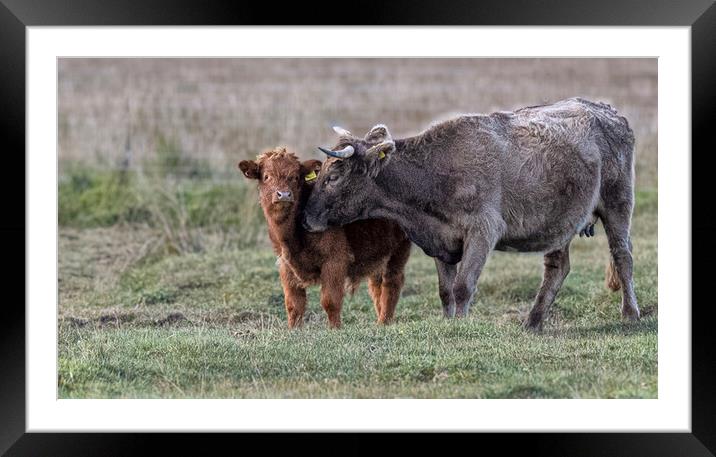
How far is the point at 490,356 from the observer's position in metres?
10.9

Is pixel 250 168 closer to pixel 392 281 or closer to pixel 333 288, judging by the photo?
pixel 333 288

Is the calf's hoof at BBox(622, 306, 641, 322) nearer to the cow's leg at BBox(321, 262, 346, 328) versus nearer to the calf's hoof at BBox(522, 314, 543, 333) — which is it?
the calf's hoof at BBox(522, 314, 543, 333)

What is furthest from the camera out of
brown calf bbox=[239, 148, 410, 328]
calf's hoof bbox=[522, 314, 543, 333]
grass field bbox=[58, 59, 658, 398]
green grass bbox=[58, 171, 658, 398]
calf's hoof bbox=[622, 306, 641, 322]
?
calf's hoof bbox=[622, 306, 641, 322]

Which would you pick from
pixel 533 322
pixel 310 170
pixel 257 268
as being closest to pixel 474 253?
pixel 533 322

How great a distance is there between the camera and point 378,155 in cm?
1202

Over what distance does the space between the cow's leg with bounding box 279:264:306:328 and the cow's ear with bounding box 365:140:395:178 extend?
1.40 m

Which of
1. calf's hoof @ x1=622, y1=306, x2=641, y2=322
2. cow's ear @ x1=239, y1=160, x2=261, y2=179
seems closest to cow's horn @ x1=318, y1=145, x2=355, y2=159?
cow's ear @ x1=239, y1=160, x2=261, y2=179

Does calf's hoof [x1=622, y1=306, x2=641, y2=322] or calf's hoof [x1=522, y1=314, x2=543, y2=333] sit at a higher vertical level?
calf's hoof [x1=622, y1=306, x2=641, y2=322]

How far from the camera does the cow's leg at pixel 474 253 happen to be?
11.9 meters

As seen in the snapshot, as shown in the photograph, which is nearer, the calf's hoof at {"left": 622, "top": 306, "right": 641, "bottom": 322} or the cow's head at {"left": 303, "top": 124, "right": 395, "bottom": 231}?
the cow's head at {"left": 303, "top": 124, "right": 395, "bottom": 231}

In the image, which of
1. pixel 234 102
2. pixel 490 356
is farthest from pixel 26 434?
pixel 234 102

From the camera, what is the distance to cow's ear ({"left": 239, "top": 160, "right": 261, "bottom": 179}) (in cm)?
1209
